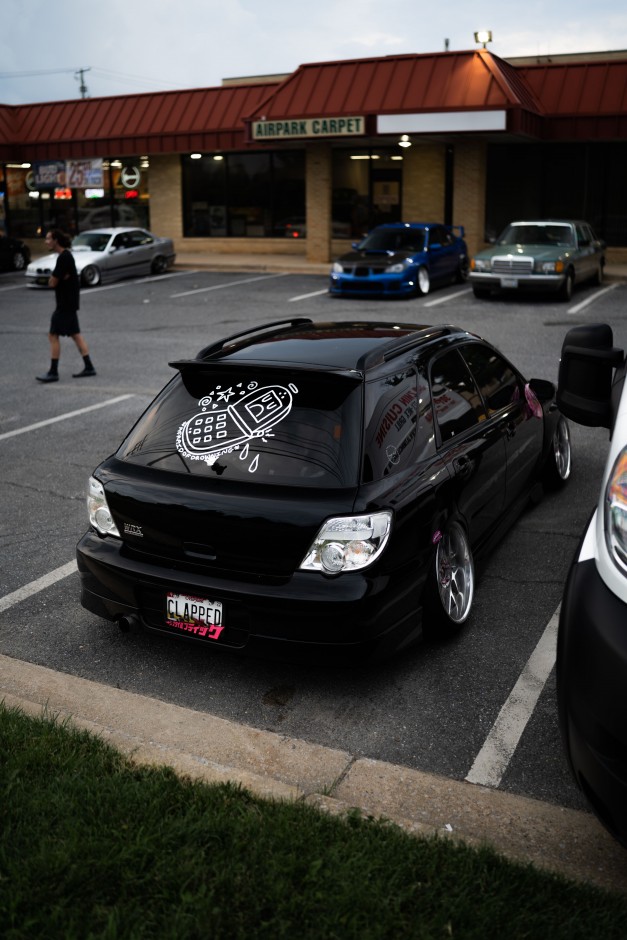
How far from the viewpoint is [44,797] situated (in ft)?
11.2

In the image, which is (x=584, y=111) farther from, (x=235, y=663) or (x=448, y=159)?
(x=235, y=663)

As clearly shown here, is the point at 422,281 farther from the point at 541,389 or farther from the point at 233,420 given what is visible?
the point at 233,420

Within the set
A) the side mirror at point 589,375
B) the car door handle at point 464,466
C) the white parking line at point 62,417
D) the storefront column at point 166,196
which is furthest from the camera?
the storefront column at point 166,196

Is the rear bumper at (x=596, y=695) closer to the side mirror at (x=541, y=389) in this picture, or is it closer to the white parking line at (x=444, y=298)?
the side mirror at (x=541, y=389)

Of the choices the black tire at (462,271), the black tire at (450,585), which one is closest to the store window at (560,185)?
the black tire at (462,271)

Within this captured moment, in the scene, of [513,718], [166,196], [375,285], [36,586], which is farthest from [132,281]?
Answer: [513,718]

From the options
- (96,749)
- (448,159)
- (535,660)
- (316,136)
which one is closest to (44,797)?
(96,749)

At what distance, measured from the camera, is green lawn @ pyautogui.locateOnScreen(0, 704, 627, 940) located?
278 centimetres

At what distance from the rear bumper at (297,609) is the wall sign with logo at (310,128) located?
888 inches

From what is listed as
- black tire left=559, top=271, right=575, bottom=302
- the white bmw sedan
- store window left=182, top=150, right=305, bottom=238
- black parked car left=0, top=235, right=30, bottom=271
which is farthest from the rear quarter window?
store window left=182, top=150, right=305, bottom=238

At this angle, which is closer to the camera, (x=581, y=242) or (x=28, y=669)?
(x=28, y=669)

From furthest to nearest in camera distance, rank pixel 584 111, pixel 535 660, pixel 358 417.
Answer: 1. pixel 584 111
2. pixel 535 660
3. pixel 358 417

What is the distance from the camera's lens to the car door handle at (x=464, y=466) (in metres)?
4.96

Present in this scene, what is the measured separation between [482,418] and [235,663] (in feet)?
6.64
